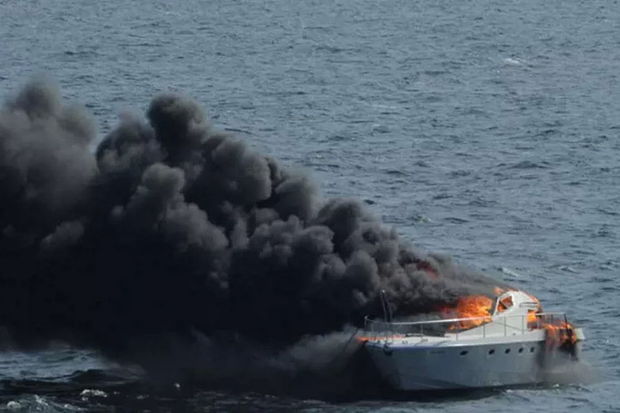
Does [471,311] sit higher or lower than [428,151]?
higher

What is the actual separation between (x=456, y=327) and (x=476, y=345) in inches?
71.8

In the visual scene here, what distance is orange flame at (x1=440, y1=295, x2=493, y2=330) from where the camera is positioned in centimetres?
8988

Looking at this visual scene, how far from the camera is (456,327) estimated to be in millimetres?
89625

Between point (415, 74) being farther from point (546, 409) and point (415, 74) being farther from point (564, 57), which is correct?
point (546, 409)

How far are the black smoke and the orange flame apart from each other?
603 millimetres

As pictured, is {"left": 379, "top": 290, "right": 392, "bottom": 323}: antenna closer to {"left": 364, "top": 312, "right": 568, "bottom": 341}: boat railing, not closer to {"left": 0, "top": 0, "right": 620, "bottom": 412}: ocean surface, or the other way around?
{"left": 364, "top": 312, "right": 568, "bottom": 341}: boat railing

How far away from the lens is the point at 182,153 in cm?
9181

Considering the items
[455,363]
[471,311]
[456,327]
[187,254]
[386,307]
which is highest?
[187,254]

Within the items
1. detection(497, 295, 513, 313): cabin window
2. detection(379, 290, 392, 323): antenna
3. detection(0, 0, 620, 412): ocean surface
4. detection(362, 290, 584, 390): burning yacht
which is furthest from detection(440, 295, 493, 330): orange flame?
detection(0, 0, 620, 412): ocean surface

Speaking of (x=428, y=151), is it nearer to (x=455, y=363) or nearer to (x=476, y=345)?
(x=476, y=345)

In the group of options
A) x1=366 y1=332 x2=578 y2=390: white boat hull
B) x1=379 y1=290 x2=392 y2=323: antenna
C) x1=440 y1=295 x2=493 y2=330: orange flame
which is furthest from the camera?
x1=440 y1=295 x2=493 y2=330: orange flame

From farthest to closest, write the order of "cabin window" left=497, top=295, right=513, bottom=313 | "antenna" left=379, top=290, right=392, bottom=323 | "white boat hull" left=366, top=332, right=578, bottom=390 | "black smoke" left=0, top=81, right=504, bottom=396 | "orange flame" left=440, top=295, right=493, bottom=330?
"cabin window" left=497, top=295, right=513, bottom=313
"orange flame" left=440, top=295, right=493, bottom=330
"black smoke" left=0, top=81, right=504, bottom=396
"antenna" left=379, top=290, right=392, bottom=323
"white boat hull" left=366, top=332, right=578, bottom=390

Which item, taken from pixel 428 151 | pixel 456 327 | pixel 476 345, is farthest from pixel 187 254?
pixel 428 151

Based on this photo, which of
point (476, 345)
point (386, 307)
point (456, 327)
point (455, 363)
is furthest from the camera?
point (456, 327)
